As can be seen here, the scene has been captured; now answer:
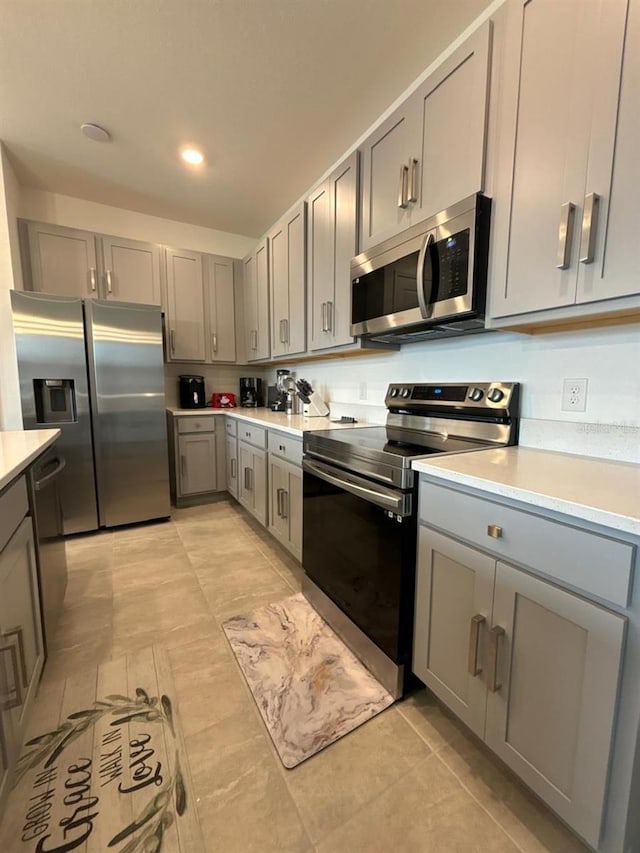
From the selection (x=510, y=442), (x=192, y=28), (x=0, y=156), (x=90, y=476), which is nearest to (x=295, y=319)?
(x=192, y=28)

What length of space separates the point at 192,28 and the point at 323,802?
2.95 metres

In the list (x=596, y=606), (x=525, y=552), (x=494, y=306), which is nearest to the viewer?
(x=596, y=606)

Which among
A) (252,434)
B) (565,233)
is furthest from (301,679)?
(565,233)

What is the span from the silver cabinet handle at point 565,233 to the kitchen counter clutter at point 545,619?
24.6 inches

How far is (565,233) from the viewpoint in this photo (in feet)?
3.54

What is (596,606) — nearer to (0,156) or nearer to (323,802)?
(323,802)

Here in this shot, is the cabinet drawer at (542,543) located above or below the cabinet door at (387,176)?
below

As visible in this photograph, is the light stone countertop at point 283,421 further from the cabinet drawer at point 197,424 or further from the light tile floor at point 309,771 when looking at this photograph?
the light tile floor at point 309,771

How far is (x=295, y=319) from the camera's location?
8.87 ft

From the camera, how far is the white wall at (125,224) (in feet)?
9.93

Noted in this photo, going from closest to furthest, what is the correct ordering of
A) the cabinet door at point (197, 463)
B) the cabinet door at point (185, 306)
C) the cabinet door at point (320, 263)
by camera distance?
the cabinet door at point (320, 263) → the cabinet door at point (197, 463) → the cabinet door at point (185, 306)

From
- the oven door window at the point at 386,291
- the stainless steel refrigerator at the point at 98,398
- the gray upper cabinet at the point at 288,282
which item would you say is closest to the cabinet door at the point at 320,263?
the gray upper cabinet at the point at 288,282

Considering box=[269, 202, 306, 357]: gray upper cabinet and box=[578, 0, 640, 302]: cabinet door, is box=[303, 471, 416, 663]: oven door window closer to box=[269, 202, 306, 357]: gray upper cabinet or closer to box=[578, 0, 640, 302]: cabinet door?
box=[578, 0, 640, 302]: cabinet door

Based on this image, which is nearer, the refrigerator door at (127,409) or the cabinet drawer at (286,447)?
the cabinet drawer at (286,447)
